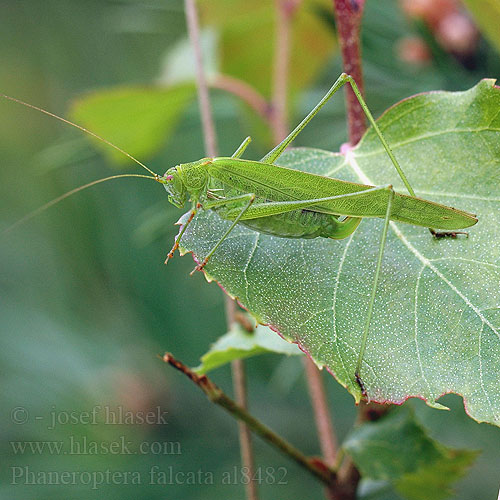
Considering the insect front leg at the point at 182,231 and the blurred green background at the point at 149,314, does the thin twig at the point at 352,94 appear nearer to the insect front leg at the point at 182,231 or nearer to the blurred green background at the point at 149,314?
the insect front leg at the point at 182,231

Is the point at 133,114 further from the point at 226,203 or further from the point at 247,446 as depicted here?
the point at 247,446

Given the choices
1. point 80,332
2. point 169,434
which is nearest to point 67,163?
point 80,332

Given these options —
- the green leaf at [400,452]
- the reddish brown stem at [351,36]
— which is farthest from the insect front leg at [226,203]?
the green leaf at [400,452]

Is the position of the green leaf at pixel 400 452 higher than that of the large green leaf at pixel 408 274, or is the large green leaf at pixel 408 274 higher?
the large green leaf at pixel 408 274

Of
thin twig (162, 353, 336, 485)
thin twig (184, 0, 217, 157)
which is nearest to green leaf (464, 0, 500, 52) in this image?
thin twig (184, 0, 217, 157)

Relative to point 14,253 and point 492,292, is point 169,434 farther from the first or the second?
point 492,292

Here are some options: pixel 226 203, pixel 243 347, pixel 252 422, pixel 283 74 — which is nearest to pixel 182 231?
pixel 226 203
